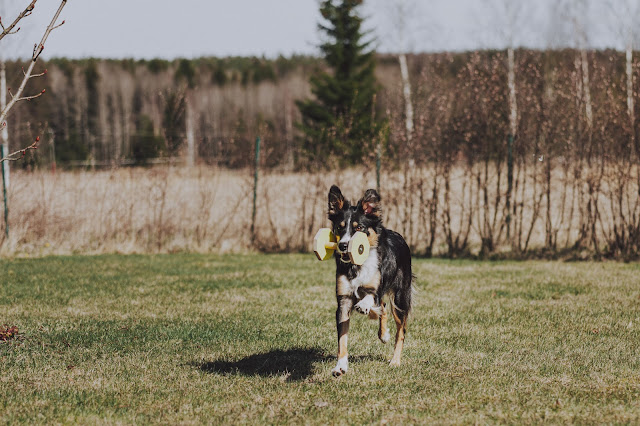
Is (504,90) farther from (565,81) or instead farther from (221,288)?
(221,288)

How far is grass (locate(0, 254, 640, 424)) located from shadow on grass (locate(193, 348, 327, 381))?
0.09ft

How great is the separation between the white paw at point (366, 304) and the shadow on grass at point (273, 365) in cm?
72

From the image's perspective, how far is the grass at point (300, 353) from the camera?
455 centimetres

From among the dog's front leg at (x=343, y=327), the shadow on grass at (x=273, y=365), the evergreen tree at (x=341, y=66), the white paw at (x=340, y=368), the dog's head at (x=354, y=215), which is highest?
the evergreen tree at (x=341, y=66)

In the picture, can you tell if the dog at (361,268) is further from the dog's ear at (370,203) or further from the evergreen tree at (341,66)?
the evergreen tree at (341,66)

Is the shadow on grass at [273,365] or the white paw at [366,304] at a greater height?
the white paw at [366,304]

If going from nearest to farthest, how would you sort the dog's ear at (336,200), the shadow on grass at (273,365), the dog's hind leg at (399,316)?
the dog's ear at (336,200) < the shadow on grass at (273,365) < the dog's hind leg at (399,316)

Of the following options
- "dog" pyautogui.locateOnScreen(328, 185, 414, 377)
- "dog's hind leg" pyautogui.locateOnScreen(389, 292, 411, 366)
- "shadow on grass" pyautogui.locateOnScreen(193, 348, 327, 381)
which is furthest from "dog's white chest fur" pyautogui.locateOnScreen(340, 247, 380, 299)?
"shadow on grass" pyautogui.locateOnScreen(193, 348, 327, 381)

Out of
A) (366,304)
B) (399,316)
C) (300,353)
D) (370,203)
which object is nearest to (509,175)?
(399,316)

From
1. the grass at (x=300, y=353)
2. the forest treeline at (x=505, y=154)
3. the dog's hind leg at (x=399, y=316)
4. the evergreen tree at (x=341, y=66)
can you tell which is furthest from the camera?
the evergreen tree at (x=341, y=66)

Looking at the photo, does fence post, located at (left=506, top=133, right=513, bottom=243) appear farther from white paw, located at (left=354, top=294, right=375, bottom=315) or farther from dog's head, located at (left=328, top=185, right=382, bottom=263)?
white paw, located at (left=354, top=294, right=375, bottom=315)

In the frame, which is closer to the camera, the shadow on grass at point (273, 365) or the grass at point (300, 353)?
the grass at point (300, 353)

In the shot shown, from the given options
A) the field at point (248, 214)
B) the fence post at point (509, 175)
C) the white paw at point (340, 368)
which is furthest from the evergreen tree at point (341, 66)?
the white paw at point (340, 368)

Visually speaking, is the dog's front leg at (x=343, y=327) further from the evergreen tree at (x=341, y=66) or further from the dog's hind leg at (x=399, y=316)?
the evergreen tree at (x=341, y=66)
